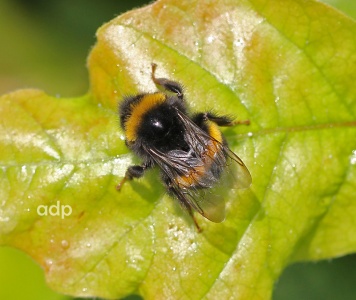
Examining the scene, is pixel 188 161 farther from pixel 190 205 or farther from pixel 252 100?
pixel 252 100

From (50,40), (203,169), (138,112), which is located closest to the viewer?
(203,169)

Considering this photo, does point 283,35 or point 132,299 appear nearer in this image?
point 283,35

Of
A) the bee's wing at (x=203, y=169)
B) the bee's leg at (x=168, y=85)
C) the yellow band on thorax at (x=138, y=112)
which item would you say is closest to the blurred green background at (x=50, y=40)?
the bee's leg at (x=168, y=85)

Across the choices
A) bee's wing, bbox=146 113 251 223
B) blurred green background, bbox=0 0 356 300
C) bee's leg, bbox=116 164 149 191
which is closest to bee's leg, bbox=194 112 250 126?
bee's wing, bbox=146 113 251 223

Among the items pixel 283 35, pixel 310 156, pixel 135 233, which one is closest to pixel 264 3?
pixel 283 35

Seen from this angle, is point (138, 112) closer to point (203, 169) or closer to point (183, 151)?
point (183, 151)

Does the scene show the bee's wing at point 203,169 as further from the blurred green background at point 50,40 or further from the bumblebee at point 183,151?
the blurred green background at point 50,40

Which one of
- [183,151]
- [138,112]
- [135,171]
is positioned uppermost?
[138,112]

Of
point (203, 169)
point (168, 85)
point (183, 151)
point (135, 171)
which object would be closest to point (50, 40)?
point (168, 85)
